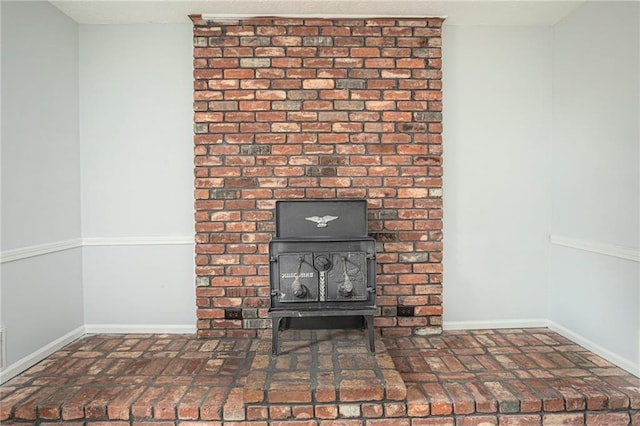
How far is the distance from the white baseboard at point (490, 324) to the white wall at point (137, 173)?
6.48ft

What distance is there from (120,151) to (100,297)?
1.11 m

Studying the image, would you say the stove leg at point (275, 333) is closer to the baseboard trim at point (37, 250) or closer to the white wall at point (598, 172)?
the baseboard trim at point (37, 250)

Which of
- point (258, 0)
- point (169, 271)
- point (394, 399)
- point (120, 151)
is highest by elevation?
point (258, 0)

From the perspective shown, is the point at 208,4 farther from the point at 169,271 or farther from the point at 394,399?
the point at 394,399

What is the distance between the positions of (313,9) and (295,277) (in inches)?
71.8

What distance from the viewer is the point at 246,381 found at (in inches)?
77.6

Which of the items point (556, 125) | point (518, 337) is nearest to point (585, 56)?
point (556, 125)

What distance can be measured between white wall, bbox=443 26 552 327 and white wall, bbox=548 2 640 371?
13 centimetres

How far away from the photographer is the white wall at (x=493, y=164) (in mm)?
2852

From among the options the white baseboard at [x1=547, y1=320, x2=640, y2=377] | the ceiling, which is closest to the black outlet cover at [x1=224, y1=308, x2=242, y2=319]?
the ceiling

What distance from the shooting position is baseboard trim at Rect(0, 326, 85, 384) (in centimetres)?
217

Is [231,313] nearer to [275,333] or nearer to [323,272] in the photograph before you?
[275,333]

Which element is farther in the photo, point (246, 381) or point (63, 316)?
point (63, 316)

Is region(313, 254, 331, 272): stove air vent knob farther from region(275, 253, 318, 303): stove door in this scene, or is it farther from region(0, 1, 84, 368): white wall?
region(0, 1, 84, 368): white wall
